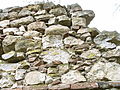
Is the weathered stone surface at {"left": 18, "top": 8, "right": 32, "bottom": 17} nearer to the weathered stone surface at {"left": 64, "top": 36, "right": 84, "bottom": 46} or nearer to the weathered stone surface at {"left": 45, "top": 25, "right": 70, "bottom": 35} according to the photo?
the weathered stone surface at {"left": 45, "top": 25, "right": 70, "bottom": 35}

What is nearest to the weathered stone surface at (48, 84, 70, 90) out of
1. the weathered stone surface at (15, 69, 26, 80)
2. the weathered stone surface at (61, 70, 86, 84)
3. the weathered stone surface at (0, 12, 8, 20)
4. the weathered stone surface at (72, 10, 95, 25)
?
the weathered stone surface at (61, 70, 86, 84)

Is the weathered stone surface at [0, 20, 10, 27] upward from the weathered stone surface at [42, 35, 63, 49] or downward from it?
upward

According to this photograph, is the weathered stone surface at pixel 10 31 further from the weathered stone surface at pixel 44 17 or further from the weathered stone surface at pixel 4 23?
the weathered stone surface at pixel 44 17

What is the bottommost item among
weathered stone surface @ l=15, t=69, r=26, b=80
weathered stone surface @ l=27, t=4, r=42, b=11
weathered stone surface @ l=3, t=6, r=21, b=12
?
weathered stone surface @ l=15, t=69, r=26, b=80

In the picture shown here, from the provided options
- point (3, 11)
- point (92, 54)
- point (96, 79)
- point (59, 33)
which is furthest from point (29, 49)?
point (3, 11)

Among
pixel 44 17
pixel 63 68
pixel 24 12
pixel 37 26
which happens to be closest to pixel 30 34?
pixel 37 26

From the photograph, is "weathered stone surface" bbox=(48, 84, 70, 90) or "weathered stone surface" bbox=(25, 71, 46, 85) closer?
"weathered stone surface" bbox=(48, 84, 70, 90)

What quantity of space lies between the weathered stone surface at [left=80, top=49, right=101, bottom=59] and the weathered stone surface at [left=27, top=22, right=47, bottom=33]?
80 centimetres

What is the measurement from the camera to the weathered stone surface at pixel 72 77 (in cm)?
240

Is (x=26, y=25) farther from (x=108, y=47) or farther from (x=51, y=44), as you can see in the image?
(x=108, y=47)

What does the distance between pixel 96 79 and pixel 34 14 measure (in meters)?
1.65

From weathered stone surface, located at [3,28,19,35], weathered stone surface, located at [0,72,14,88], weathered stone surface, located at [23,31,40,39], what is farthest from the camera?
weathered stone surface, located at [3,28,19,35]

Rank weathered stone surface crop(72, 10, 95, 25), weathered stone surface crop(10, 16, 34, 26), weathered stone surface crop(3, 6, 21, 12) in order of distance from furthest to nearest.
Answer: weathered stone surface crop(3, 6, 21, 12)
weathered stone surface crop(72, 10, 95, 25)
weathered stone surface crop(10, 16, 34, 26)

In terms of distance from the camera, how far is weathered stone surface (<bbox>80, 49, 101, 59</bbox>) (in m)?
2.75
